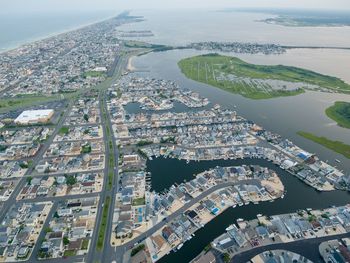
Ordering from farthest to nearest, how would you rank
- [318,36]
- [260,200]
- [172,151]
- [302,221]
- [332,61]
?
[318,36], [332,61], [172,151], [260,200], [302,221]

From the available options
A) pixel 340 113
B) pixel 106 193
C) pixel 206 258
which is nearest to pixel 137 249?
pixel 206 258

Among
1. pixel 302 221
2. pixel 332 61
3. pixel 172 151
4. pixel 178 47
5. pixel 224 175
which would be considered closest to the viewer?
pixel 302 221

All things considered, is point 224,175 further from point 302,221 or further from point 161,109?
point 161,109

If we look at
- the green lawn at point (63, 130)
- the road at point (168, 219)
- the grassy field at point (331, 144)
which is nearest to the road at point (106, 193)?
the road at point (168, 219)

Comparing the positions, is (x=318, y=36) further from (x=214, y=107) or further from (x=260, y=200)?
(x=260, y=200)

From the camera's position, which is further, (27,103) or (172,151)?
(27,103)

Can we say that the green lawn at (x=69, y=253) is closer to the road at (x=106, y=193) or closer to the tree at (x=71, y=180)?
the road at (x=106, y=193)

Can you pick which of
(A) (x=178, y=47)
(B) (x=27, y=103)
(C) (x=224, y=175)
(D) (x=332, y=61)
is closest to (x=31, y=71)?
(B) (x=27, y=103)

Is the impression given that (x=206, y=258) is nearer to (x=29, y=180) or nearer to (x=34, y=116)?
(x=29, y=180)
